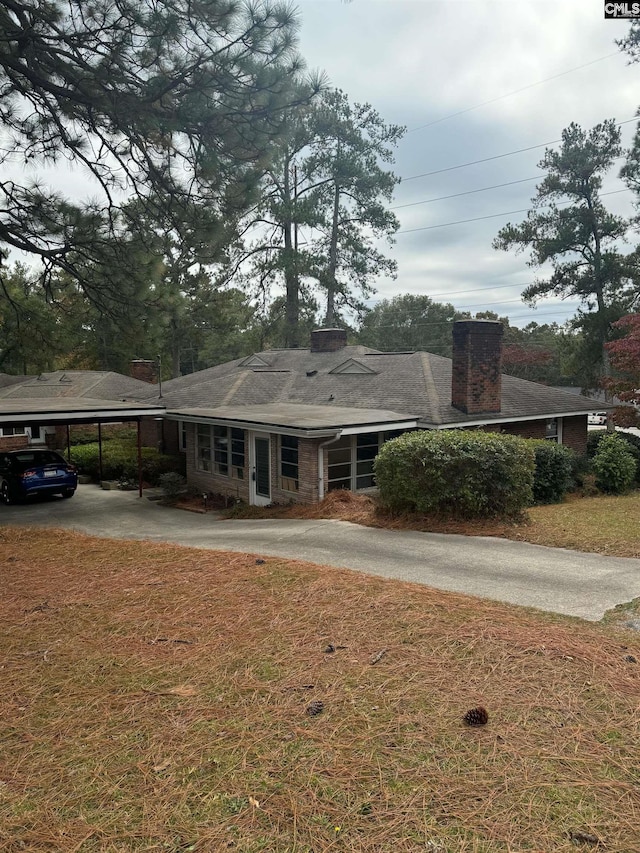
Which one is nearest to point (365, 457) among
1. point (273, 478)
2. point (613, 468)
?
point (273, 478)

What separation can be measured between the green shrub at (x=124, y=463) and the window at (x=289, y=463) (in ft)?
21.7

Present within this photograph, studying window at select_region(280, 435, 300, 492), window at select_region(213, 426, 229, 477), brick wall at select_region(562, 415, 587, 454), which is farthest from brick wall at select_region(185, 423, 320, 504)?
brick wall at select_region(562, 415, 587, 454)

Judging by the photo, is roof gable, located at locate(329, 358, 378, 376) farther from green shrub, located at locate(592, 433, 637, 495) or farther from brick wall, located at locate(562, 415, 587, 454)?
green shrub, located at locate(592, 433, 637, 495)

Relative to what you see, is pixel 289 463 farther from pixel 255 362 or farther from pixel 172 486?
pixel 255 362

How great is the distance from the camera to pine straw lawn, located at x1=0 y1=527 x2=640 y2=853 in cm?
303

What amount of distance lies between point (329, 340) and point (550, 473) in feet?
37.7

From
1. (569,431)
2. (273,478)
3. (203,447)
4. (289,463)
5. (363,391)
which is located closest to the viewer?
(289,463)

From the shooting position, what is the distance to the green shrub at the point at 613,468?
16516 millimetres

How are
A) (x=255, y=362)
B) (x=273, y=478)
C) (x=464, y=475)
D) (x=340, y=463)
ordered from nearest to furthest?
Result: 1. (x=464, y=475)
2. (x=340, y=463)
3. (x=273, y=478)
4. (x=255, y=362)

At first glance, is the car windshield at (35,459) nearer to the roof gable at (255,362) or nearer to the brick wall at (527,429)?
the roof gable at (255,362)

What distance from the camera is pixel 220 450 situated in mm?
17766

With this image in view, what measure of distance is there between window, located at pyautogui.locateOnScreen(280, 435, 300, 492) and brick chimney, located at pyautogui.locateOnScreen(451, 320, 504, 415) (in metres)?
4.58

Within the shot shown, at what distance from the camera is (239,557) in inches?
325

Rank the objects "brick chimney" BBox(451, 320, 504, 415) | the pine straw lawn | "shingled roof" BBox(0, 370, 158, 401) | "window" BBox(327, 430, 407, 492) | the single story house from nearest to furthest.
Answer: the pine straw lawn < "window" BBox(327, 430, 407, 492) < "brick chimney" BBox(451, 320, 504, 415) < the single story house < "shingled roof" BBox(0, 370, 158, 401)
